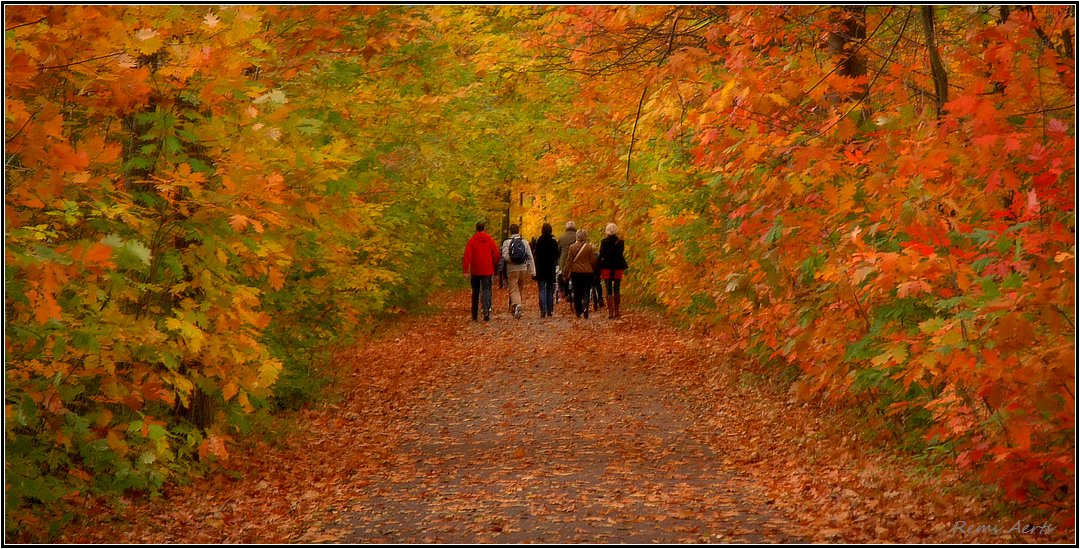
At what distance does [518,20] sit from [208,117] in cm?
539

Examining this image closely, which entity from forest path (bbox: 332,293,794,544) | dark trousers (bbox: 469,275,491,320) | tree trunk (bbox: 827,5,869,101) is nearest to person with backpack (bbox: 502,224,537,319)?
dark trousers (bbox: 469,275,491,320)

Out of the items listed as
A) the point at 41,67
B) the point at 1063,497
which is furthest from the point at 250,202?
the point at 1063,497

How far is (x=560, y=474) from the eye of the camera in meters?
8.10

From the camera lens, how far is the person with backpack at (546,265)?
2109 centimetres

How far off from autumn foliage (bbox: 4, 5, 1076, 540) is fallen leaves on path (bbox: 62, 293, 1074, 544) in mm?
370

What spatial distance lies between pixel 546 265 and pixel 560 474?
1326 centimetres

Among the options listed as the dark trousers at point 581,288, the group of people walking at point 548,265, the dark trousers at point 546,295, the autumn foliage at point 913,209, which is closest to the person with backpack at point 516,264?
the group of people walking at point 548,265

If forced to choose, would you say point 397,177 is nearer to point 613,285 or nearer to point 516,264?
point 613,285

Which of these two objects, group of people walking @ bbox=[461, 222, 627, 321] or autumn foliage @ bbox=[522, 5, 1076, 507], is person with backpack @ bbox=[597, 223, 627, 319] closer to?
group of people walking @ bbox=[461, 222, 627, 321]

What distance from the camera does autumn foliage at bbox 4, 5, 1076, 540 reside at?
5.39m

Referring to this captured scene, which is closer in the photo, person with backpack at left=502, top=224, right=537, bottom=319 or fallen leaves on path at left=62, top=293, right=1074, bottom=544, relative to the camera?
fallen leaves on path at left=62, top=293, right=1074, bottom=544

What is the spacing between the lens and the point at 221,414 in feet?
29.4

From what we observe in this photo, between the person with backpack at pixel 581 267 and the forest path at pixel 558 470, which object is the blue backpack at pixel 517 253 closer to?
the person with backpack at pixel 581 267

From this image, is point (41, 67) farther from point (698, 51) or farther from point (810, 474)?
point (810, 474)
